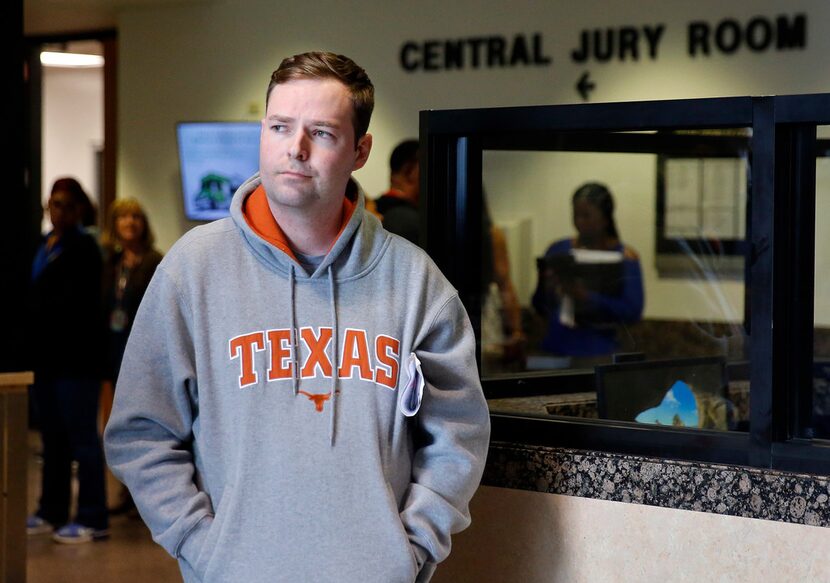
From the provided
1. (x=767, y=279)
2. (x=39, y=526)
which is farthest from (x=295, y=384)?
(x=39, y=526)

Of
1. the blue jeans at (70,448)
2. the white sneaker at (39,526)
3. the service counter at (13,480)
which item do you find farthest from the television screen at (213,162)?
the service counter at (13,480)

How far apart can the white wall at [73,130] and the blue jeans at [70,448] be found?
9418mm

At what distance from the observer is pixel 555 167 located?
3150 millimetres

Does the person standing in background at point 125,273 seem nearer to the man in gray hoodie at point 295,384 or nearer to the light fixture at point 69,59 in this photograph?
the man in gray hoodie at point 295,384

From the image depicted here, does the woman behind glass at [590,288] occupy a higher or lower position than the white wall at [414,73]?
lower

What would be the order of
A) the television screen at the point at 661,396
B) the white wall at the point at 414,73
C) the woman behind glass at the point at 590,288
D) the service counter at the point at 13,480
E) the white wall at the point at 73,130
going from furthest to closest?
1. the white wall at the point at 73,130
2. the white wall at the point at 414,73
3. the woman behind glass at the point at 590,288
4. the service counter at the point at 13,480
5. the television screen at the point at 661,396

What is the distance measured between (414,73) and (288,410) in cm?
531

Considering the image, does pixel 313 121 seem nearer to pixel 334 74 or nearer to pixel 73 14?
pixel 334 74

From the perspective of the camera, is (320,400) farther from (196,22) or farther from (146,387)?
(196,22)

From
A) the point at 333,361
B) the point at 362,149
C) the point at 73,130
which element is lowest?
the point at 333,361

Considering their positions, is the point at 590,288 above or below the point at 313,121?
below

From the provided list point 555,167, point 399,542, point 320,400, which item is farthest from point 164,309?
point 555,167

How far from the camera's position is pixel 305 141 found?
1711 mm

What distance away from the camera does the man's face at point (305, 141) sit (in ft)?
5.62
